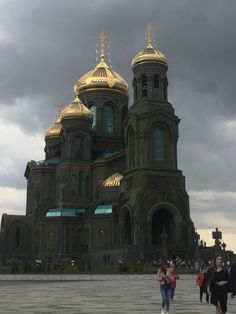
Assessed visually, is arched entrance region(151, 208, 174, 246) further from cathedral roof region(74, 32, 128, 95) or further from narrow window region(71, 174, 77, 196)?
cathedral roof region(74, 32, 128, 95)

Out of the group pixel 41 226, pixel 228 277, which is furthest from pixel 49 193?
pixel 228 277

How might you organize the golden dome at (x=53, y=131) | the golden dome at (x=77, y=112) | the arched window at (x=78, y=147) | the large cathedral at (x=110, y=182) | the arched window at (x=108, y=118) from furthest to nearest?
the golden dome at (x=53, y=131), the arched window at (x=108, y=118), the arched window at (x=78, y=147), the golden dome at (x=77, y=112), the large cathedral at (x=110, y=182)

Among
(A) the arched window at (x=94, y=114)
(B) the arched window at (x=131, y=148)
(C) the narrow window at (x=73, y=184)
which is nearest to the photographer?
(B) the arched window at (x=131, y=148)

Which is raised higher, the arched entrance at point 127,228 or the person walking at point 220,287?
the arched entrance at point 127,228

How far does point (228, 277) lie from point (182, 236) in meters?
49.3

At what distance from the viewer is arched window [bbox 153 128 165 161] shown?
6369 cm

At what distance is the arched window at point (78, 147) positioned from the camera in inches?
2990

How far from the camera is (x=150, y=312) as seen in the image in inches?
628

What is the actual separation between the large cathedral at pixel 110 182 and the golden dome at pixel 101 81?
5.9 inches

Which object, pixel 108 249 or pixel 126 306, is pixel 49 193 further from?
pixel 126 306

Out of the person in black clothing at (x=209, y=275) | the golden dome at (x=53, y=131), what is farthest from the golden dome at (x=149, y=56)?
the person in black clothing at (x=209, y=275)

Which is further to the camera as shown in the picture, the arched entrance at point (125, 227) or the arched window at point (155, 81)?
the arched window at point (155, 81)

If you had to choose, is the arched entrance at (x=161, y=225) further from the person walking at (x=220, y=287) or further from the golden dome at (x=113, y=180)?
the person walking at (x=220, y=287)

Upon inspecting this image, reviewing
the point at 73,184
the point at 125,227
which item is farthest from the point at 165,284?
the point at 73,184
